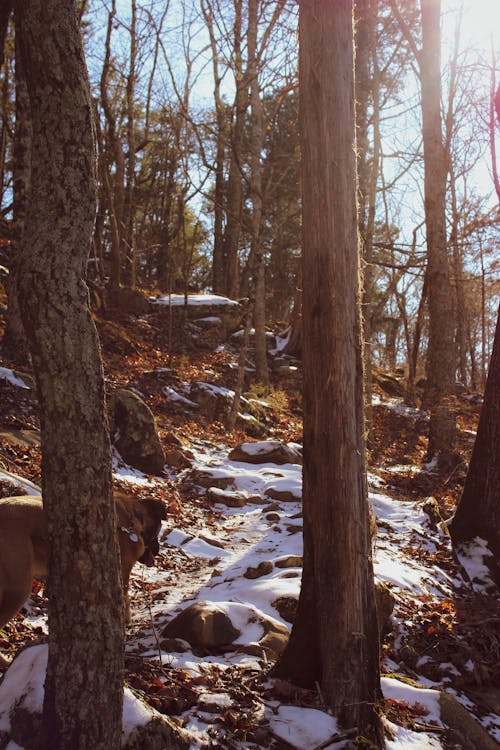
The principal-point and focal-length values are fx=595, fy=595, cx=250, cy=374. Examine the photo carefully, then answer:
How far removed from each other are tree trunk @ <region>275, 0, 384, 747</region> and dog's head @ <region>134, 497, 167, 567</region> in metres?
2.10

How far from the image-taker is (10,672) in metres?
3.41

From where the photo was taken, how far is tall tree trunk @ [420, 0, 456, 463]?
1215 centimetres

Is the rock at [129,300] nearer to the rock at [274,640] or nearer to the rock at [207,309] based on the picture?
the rock at [207,309]

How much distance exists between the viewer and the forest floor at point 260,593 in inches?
149

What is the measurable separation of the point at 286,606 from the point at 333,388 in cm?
240

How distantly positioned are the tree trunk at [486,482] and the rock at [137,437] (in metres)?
4.92

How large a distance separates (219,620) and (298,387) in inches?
568

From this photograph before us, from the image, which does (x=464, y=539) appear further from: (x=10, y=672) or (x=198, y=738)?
(x=10, y=672)

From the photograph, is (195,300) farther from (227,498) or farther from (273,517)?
(273,517)

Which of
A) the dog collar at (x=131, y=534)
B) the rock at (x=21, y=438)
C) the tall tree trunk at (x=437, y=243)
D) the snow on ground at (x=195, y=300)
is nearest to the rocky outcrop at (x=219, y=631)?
the dog collar at (x=131, y=534)

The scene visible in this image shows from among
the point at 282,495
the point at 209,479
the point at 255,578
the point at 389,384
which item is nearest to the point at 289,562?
the point at 255,578

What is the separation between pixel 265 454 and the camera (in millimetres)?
11539

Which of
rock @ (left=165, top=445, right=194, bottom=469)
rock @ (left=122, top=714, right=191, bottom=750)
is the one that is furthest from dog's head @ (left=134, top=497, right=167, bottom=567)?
rock @ (left=165, top=445, right=194, bottom=469)

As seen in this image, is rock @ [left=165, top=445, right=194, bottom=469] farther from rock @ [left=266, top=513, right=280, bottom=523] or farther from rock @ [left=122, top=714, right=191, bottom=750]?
rock @ [left=122, top=714, right=191, bottom=750]
